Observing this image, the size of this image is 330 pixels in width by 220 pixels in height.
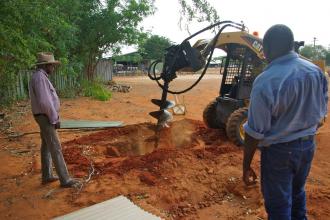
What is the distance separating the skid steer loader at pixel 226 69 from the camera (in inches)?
253

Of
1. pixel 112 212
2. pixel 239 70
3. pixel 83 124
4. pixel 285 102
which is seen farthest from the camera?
pixel 83 124

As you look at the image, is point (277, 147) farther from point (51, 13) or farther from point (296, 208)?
point (51, 13)

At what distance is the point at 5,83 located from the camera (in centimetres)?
1225

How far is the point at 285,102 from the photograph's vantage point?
2.68 m

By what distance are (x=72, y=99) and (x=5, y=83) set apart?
4.19 m

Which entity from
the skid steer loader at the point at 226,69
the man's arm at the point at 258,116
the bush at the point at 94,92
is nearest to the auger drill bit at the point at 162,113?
the skid steer loader at the point at 226,69

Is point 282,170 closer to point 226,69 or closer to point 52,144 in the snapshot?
point 52,144

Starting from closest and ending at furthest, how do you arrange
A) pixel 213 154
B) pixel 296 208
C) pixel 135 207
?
pixel 296 208 → pixel 135 207 → pixel 213 154

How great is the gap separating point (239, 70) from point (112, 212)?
503 cm

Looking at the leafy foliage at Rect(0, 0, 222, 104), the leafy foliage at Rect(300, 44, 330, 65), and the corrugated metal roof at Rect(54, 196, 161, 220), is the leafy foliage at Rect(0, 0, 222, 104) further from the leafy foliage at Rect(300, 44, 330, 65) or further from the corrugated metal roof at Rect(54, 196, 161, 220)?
the leafy foliage at Rect(300, 44, 330, 65)

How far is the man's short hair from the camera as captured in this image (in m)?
2.80

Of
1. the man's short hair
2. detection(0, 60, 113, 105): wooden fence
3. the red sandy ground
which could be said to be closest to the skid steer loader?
the red sandy ground

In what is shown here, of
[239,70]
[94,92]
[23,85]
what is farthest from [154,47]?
[239,70]

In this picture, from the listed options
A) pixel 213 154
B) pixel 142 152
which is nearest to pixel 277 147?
pixel 213 154
